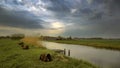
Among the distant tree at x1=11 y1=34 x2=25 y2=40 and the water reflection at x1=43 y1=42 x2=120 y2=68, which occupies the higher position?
the distant tree at x1=11 y1=34 x2=25 y2=40

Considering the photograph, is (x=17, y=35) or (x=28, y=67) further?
(x=17, y=35)

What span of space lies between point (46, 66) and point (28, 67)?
157 centimetres

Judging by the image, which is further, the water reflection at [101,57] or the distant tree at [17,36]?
the distant tree at [17,36]

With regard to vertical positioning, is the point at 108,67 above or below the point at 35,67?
below

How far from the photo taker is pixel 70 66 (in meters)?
14.2

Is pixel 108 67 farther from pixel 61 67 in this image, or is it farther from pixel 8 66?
pixel 8 66

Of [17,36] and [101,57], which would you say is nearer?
[101,57]

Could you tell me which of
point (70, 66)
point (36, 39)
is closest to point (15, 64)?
point (70, 66)

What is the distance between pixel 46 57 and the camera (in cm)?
1598

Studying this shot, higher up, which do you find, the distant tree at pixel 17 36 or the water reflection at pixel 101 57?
the distant tree at pixel 17 36

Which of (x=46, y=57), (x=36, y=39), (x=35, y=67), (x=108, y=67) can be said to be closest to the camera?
(x=35, y=67)

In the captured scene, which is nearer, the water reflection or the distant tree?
the water reflection

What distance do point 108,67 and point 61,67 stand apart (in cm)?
848

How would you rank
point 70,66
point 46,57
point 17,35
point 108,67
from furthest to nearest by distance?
point 17,35 < point 108,67 < point 46,57 < point 70,66
